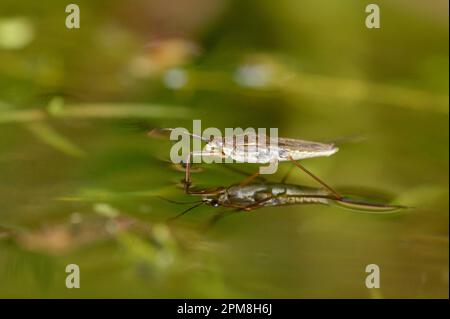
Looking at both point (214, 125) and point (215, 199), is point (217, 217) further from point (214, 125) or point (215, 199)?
point (214, 125)

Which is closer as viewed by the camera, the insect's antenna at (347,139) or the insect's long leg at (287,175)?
the insect's long leg at (287,175)

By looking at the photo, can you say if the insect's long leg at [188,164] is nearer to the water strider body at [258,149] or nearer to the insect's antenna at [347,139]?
the water strider body at [258,149]

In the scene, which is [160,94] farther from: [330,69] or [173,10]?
[330,69]

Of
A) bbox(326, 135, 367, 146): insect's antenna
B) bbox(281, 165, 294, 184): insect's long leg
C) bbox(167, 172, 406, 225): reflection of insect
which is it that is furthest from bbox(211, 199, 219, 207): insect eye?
bbox(326, 135, 367, 146): insect's antenna

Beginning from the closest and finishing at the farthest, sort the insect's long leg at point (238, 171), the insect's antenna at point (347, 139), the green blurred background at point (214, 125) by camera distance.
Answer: the green blurred background at point (214, 125), the insect's long leg at point (238, 171), the insect's antenna at point (347, 139)

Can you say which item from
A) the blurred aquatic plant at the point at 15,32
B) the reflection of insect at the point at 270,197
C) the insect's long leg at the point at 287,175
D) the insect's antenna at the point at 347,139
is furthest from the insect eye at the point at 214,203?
the blurred aquatic plant at the point at 15,32

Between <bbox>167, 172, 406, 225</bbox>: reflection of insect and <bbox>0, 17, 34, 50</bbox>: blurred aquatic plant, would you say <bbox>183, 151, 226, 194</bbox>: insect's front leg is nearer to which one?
<bbox>167, 172, 406, 225</bbox>: reflection of insect
